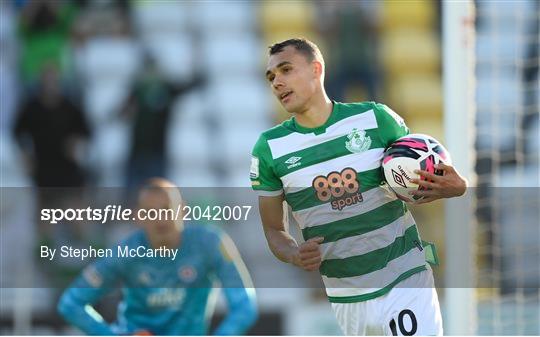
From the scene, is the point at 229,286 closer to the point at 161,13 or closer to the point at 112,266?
the point at 112,266

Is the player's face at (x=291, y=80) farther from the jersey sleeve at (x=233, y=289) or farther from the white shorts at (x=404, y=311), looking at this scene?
the jersey sleeve at (x=233, y=289)

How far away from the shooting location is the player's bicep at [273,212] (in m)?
3.71

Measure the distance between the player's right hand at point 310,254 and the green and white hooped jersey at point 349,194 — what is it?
28 centimetres

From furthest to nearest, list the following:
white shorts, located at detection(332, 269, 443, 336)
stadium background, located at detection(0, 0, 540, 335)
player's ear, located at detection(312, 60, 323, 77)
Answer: stadium background, located at detection(0, 0, 540, 335), player's ear, located at detection(312, 60, 323, 77), white shorts, located at detection(332, 269, 443, 336)

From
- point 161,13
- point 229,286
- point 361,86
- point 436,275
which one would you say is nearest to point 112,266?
point 229,286

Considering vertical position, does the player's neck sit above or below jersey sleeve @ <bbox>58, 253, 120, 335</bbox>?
above

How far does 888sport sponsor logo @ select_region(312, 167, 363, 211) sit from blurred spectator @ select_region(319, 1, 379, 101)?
14.7 ft

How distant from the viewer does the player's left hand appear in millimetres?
3564

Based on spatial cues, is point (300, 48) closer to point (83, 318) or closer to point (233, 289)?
point (233, 289)

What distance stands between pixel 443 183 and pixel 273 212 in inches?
24.1

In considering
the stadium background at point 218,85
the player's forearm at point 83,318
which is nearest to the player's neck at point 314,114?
the player's forearm at point 83,318

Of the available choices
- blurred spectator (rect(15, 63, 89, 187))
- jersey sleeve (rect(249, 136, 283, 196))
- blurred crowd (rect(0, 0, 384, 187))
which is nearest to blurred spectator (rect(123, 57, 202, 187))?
blurred crowd (rect(0, 0, 384, 187))

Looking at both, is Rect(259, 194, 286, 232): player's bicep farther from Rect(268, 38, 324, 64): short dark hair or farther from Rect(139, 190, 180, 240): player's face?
Rect(139, 190, 180, 240): player's face

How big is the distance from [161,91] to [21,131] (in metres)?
1.12
